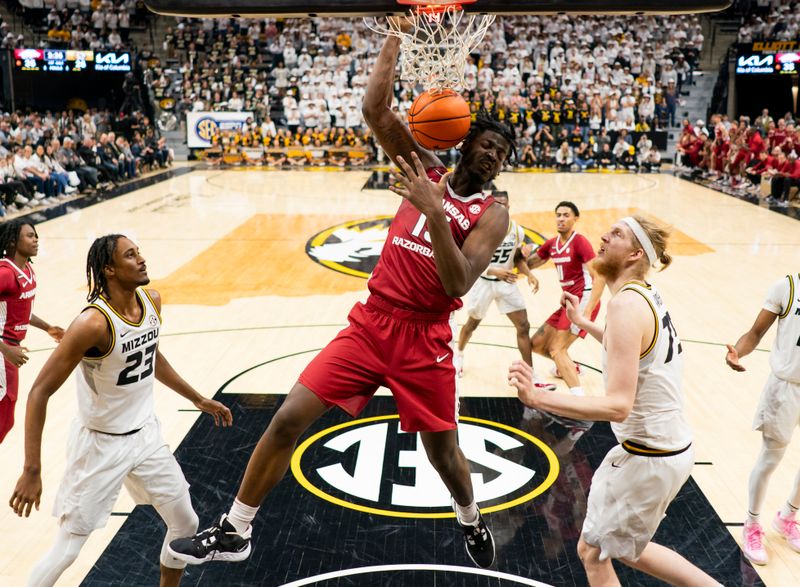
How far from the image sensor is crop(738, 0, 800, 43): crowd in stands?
26625mm

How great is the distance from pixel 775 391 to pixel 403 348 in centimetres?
204

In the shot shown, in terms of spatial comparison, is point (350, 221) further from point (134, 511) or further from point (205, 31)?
point (205, 31)

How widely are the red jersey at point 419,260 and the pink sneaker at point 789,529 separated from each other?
2.35 metres

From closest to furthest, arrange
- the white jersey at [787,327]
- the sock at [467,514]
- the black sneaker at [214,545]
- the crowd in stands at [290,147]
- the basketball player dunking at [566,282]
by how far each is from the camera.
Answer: the black sneaker at [214,545] < the sock at [467,514] < the white jersey at [787,327] < the basketball player dunking at [566,282] < the crowd in stands at [290,147]

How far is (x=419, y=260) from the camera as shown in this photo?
3678 millimetres

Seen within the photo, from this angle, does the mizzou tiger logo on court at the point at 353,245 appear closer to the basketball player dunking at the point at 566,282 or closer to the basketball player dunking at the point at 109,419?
the basketball player dunking at the point at 566,282

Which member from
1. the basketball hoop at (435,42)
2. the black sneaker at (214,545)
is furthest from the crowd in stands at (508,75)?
the black sneaker at (214,545)

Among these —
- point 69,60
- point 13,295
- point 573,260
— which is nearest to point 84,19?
point 69,60

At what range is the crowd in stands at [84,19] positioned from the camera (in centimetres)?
2911

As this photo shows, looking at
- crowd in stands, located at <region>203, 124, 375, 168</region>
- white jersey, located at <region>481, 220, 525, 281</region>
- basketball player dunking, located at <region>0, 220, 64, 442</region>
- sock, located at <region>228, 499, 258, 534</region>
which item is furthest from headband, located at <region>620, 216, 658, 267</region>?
crowd in stands, located at <region>203, 124, 375, 168</region>

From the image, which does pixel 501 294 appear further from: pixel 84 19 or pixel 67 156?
pixel 84 19

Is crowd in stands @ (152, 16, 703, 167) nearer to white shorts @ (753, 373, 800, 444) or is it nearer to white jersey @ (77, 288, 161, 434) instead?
white shorts @ (753, 373, 800, 444)

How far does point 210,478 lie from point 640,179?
1897cm

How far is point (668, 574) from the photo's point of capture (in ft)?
10.9
